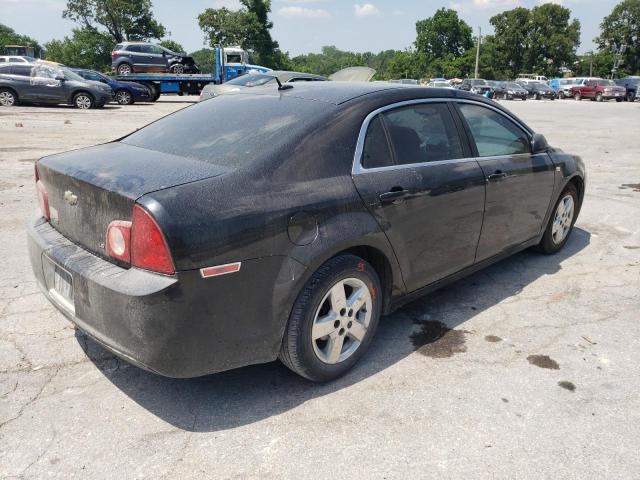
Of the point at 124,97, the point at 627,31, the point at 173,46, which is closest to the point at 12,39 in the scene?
the point at 173,46

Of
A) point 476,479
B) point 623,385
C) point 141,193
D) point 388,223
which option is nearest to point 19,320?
point 141,193

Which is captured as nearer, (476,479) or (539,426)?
(476,479)

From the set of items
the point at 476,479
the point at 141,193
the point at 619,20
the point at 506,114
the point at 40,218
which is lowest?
the point at 476,479

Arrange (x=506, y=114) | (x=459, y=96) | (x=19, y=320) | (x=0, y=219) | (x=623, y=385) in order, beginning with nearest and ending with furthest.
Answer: (x=623, y=385) → (x=19, y=320) → (x=459, y=96) → (x=506, y=114) → (x=0, y=219)

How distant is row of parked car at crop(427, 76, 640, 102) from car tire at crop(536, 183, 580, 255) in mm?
36306

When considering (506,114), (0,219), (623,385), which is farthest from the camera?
(0,219)

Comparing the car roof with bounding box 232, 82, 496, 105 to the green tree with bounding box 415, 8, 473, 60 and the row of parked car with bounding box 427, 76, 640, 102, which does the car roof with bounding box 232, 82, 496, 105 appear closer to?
the row of parked car with bounding box 427, 76, 640, 102

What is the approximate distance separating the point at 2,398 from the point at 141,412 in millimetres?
760

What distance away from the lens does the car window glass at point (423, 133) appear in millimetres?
3375

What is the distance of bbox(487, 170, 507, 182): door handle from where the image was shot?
394cm

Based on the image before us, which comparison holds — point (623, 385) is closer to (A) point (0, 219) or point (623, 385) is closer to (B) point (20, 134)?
(A) point (0, 219)

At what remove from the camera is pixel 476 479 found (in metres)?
2.35

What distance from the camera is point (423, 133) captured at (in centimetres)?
357

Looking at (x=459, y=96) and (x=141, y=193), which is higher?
(x=459, y=96)
